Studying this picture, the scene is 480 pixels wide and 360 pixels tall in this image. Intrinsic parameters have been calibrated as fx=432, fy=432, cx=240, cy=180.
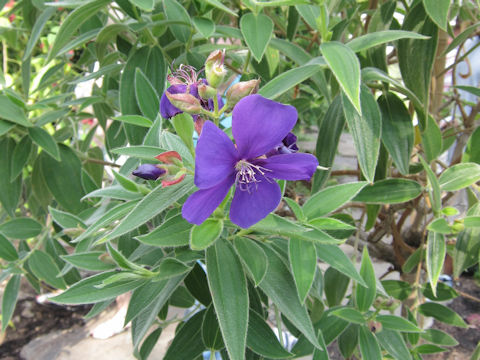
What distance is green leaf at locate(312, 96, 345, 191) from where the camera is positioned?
30.0 inches

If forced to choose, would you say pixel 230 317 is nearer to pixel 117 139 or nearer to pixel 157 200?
pixel 157 200

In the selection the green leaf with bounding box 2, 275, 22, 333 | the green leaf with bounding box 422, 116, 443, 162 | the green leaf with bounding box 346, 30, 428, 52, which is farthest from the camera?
the green leaf with bounding box 2, 275, 22, 333

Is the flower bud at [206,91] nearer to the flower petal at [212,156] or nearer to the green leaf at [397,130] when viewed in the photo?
the flower petal at [212,156]

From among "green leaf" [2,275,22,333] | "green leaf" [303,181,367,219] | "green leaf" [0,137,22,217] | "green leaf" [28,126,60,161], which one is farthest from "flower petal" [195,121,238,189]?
"green leaf" [2,275,22,333]

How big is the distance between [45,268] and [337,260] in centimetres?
71

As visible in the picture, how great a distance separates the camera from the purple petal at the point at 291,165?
452mm

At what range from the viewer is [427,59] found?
744 millimetres

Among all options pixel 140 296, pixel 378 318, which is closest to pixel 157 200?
pixel 140 296

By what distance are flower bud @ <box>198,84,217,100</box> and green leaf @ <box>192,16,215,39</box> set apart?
293mm

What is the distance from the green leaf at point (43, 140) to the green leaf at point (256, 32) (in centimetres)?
47

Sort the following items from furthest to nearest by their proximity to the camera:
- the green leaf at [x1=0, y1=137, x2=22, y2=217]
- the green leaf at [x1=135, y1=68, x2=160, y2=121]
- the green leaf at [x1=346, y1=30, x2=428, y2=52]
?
the green leaf at [x1=0, y1=137, x2=22, y2=217]
the green leaf at [x1=135, y1=68, x2=160, y2=121]
the green leaf at [x1=346, y1=30, x2=428, y2=52]

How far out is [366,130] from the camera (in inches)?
26.2

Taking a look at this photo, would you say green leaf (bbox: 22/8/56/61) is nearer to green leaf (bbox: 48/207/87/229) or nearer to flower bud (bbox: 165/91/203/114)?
green leaf (bbox: 48/207/87/229)

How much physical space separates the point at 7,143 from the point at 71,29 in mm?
355
